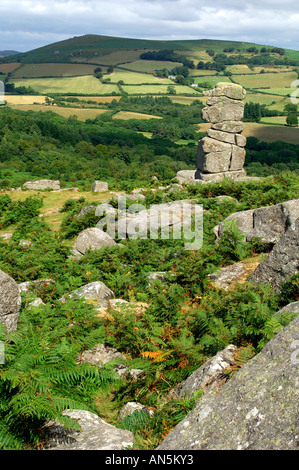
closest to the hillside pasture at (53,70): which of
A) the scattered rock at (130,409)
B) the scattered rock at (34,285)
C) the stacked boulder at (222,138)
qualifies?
the stacked boulder at (222,138)

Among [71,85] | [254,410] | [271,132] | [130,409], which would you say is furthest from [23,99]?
[254,410]

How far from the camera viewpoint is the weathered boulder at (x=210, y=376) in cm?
469

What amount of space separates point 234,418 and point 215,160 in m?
21.9

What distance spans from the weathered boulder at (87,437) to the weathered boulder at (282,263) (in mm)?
4070

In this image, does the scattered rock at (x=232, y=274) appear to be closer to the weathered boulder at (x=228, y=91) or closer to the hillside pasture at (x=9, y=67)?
the weathered boulder at (x=228, y=91)

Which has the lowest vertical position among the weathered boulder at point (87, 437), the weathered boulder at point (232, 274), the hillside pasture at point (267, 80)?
the weathered boulder at point (232, 274)

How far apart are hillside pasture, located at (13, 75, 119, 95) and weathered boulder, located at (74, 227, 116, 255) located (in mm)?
123294

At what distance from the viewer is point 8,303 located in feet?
20.4

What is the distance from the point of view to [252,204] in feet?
47.4

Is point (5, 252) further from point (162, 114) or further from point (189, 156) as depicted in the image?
point (162, 114)

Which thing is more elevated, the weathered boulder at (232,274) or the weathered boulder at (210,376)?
the weathered boulder at (210,376)

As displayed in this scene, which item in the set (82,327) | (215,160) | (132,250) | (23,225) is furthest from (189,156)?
(82,327)

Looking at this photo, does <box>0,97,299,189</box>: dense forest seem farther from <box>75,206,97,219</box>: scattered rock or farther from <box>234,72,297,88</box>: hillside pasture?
<box>234,72,297,88</box>: hillside pasture

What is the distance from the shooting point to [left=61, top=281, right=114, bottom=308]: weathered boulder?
890 centimetres
